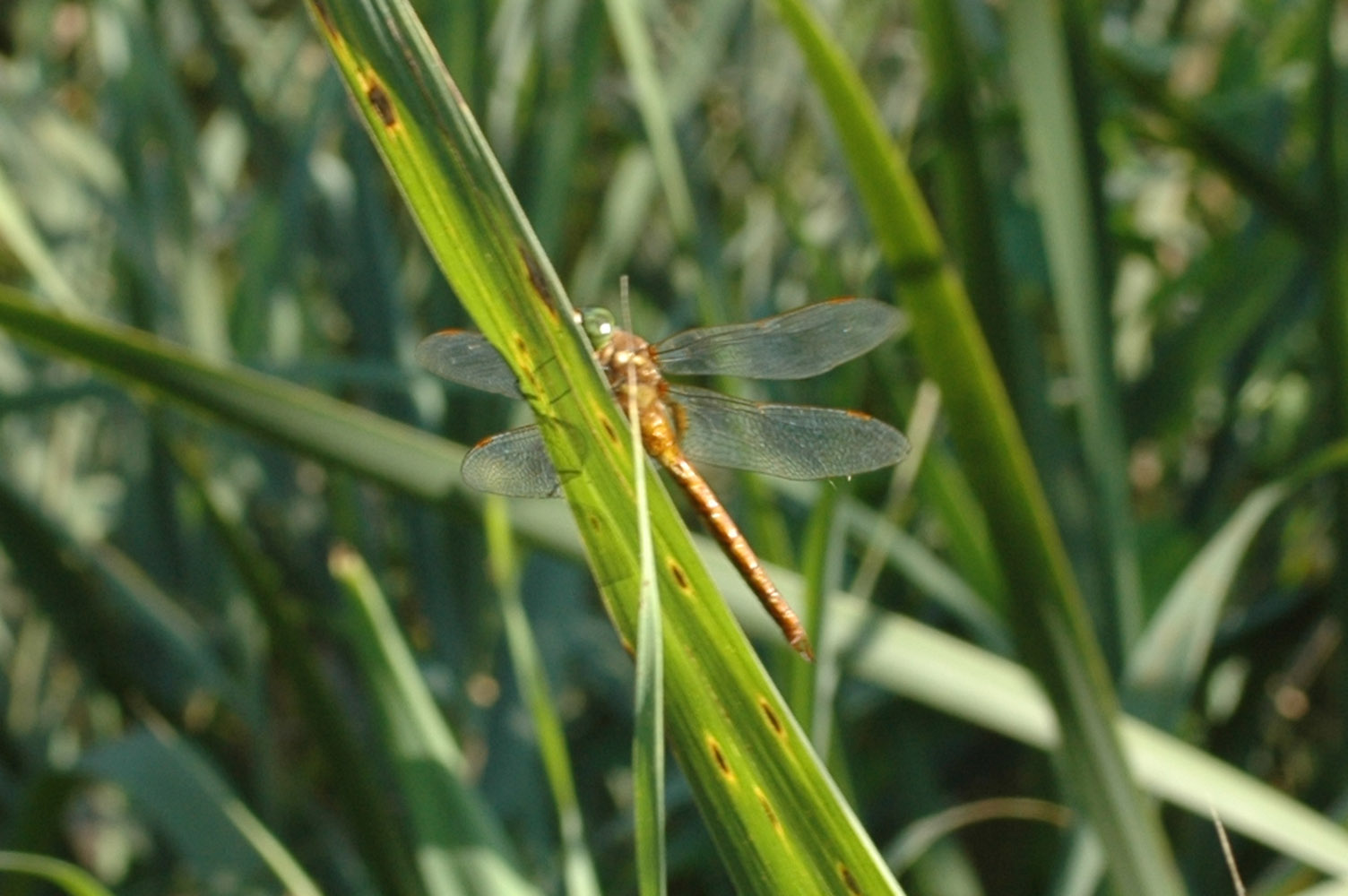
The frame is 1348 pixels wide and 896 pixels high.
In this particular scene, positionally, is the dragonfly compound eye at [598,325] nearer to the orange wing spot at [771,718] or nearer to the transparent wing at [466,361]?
the transparent wing at [466,361]

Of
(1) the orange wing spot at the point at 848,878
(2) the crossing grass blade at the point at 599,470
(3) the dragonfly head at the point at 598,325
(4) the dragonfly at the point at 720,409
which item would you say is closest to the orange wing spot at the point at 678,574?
(2) the crossing grass blade at the point at 599,470

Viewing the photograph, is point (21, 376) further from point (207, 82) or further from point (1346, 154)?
point (1346, 154)

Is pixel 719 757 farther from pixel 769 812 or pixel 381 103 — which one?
pixel 381 103

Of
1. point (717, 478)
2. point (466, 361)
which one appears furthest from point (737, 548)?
point (717, 478)

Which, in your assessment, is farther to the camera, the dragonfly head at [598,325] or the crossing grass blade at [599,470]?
the dragonfly head at [598,325]

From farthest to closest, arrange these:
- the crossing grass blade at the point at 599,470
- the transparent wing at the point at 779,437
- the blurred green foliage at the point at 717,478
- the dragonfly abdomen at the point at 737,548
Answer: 1. the blurred green foliage at the point at 717,478
2. the transparent wing at the point at 779,437
3. the dragonfly abdomen at the point at 737,548
4. the crossing grass blade at the point at 599,470

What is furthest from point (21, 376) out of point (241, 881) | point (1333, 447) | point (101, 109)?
point (1333, 447)
